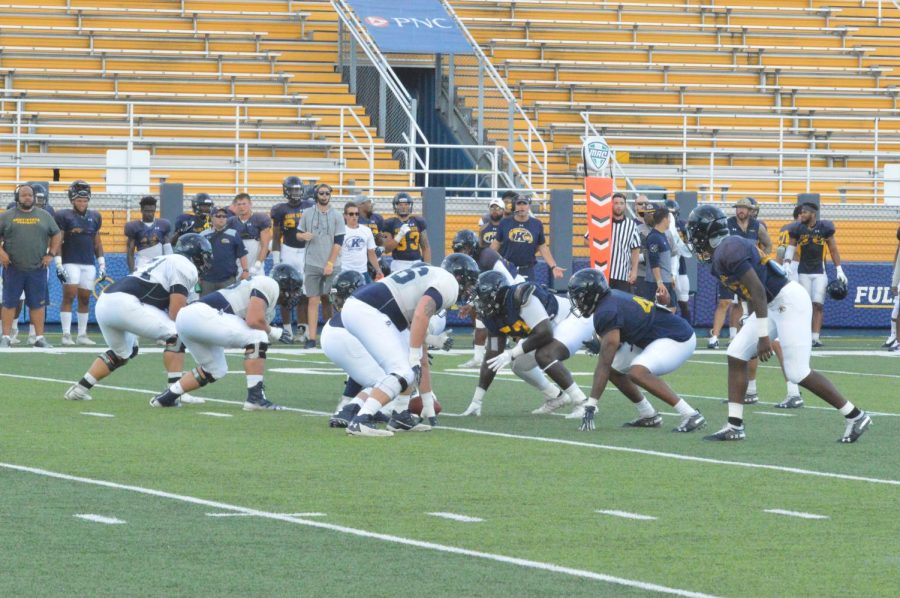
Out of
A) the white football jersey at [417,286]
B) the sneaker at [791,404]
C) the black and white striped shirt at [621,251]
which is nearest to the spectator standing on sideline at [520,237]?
the black and white striped shirt at [621,251]

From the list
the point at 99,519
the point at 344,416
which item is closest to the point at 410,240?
the point at 344,416

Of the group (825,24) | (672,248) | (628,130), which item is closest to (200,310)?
(672,248)

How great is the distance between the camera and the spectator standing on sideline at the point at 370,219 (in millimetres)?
18734

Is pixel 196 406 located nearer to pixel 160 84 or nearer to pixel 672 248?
pixel 672 248

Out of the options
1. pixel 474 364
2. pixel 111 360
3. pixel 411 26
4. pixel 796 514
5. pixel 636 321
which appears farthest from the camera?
pixel 411 26

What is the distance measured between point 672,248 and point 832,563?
39.4ft

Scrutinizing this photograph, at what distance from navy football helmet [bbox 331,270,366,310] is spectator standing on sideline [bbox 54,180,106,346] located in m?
7.96

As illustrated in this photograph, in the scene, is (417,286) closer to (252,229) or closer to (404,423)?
(404,423)

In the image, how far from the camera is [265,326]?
11852mm

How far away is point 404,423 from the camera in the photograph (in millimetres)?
10891

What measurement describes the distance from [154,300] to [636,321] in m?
3.72

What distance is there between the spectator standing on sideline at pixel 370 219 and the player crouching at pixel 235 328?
21.6 feet

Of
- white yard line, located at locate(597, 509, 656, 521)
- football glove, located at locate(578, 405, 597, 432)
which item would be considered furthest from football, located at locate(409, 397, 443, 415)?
white yard line, located at locate(597, 509, 656, 521)

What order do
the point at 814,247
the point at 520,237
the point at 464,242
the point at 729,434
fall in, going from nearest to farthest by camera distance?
the point at 729,434
the point at 464,242
the point at 520,237
the point at 814,247
